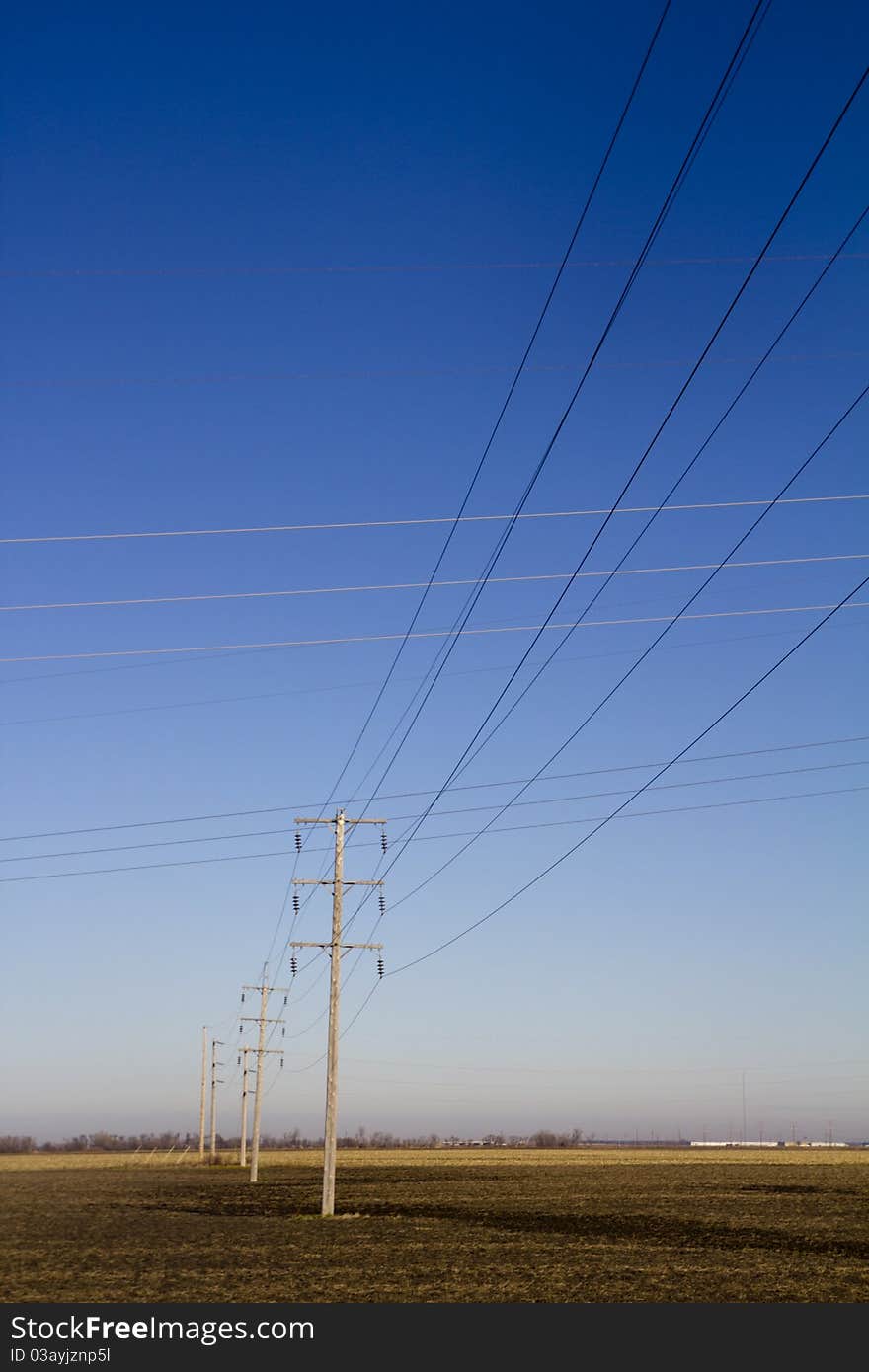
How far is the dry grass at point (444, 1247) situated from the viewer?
22656 mm

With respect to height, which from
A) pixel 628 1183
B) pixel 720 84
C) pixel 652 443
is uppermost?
pixel 720 84

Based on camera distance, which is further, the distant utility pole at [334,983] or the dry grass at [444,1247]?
the distant utility pole at [334,983]

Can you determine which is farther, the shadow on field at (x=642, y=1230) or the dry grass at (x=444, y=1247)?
the shadow on field at (x=642, y=1230)

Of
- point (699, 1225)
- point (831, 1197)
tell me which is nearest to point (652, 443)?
point (699, 1225)

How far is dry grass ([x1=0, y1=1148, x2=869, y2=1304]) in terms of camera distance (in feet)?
74.3

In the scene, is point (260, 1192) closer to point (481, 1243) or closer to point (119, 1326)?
point (481, 1243)

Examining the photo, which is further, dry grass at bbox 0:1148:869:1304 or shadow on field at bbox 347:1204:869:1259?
shadow on field at bbox 347:1204:869:1259

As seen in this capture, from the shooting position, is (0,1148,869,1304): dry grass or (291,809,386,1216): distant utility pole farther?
(291,809,386,1216): distant utility pole

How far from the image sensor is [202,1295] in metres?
21.6

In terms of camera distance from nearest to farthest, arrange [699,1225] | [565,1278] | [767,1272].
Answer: [565,1278]
[767,1272]
[699,1225]

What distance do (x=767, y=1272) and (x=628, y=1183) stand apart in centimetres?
5155

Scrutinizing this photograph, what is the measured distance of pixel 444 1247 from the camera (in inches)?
1241

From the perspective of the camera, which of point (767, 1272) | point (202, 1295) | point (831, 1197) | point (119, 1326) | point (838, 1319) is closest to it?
point (119, 1326)

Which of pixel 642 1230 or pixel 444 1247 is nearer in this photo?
pixel 444 1247
